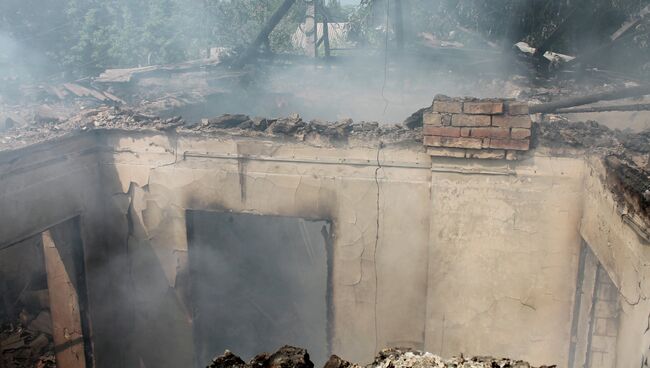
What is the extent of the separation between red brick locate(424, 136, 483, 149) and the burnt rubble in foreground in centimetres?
309

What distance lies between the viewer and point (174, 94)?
7.04m

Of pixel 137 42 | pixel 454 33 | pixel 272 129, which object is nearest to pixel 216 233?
pixel 272 129

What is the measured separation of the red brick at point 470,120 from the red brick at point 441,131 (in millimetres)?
61

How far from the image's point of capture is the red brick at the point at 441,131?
4250mm

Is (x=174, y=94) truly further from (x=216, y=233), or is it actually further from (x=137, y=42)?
(x=137, y=42)

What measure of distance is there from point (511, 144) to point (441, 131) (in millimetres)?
561

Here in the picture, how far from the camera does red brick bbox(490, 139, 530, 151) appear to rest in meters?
4.14

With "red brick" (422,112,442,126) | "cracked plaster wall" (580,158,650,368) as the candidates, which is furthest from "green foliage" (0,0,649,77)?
"cracked plaster wall" (580,158,650,368)

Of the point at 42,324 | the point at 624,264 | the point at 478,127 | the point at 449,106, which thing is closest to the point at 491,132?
the point at 478,127

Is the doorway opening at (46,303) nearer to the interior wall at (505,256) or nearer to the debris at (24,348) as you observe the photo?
the debris at (24,348)

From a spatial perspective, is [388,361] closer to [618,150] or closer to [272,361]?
[272,361]

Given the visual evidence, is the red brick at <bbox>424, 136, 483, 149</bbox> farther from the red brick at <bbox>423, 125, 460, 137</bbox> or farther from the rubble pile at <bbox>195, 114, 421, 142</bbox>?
the rubble pile at <bbox>195, 114, 421, 142</bbox>

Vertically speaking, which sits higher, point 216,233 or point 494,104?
point 494,104

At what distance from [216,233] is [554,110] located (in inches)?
155
